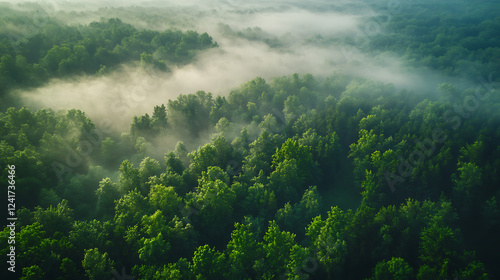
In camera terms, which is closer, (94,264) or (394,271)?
(94,264)

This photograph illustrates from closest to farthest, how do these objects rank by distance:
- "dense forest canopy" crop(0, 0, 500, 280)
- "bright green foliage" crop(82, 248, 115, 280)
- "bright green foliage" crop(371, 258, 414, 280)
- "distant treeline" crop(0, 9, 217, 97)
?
"bright green foliage" crop(82, 248, 115, 280) < "bright green foliage" crop(371, 258, 414, 280) < "dense forest canopy" crop(0, 0, 500, 280) < "distant treeline" crop(0, 9, 217, 97)

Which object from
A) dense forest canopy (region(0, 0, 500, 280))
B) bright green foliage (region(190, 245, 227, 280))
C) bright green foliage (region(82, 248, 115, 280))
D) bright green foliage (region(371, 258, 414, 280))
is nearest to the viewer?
bright green foliage (region(82, 248, 115, 280))

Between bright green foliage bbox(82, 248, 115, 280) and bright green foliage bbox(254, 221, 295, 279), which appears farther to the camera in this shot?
bright green foliage bbox(254, 221, 295, 279)

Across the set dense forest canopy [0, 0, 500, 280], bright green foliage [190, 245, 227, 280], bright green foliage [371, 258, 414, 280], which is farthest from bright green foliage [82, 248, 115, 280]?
bright green foliage [371, 258, 414, 280]

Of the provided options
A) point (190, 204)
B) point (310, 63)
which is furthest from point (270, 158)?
point (310, 63)

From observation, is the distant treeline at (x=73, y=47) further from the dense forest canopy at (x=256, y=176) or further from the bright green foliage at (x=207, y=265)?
the bright green foliage at (x=207, y=265)

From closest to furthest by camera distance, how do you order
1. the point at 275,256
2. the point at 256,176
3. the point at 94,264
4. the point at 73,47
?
the point at 94,264 < the point at 275,256 < the point at 256,176 < the point at 73,47

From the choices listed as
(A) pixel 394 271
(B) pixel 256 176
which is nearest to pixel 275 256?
(A) pixel 394 271

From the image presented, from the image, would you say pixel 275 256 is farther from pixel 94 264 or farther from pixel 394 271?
pixel 94 264

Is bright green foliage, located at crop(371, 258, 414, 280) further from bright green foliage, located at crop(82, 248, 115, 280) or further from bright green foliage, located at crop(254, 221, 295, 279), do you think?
bright green foliage, located at crop(82, 248, 115, 280)

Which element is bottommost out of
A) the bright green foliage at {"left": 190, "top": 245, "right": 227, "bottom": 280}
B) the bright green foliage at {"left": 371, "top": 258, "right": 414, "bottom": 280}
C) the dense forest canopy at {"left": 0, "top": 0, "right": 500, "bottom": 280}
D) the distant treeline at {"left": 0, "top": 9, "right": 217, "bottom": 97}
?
the bright green foliage at {"left": 371, "top": 258, "right": 414, "bottom": 280}
